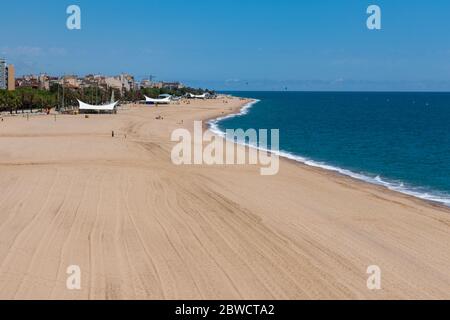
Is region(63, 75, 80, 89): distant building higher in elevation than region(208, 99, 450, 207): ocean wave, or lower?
higher

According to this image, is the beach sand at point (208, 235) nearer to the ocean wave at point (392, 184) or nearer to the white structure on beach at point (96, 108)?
the ocean wave at point (392, 184)

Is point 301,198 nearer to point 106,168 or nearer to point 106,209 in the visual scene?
point 106,209

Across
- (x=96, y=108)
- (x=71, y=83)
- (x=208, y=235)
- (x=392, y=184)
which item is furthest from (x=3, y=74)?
(x=208, y=235)

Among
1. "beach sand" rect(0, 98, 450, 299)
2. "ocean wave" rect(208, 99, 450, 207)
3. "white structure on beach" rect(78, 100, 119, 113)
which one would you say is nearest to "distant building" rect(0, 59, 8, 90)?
"white structure on beach" rect(78, 100, 119, 113)

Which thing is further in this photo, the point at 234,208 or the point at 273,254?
the point at 234,208

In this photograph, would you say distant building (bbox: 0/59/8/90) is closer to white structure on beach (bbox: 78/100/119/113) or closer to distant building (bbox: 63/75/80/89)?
distant building (bbox: 63/75/80/89)

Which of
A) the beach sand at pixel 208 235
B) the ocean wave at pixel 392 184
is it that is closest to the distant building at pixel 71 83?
the ocean wave at pixel 392 184

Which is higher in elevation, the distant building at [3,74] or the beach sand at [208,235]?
the distant building at [3,74]
